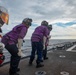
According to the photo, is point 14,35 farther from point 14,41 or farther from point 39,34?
point 39,34

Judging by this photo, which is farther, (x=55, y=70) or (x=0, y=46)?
(x=55, y=70)

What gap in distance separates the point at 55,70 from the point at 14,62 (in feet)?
5.06

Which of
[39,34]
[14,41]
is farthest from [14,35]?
[39,34]

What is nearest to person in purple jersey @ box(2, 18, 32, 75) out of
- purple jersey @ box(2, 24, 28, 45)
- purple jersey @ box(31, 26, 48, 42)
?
purple jersey @ box(2, 24, 28, 45)

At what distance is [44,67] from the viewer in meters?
8.13

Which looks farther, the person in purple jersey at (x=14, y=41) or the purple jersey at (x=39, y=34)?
the purple jersey at (x=39, y=34)

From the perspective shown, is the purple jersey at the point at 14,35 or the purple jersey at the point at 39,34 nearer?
the purple jersey at the point at 14,35

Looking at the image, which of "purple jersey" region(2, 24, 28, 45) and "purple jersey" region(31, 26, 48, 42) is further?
"purple jersey" region(31, 26, 48, 42)

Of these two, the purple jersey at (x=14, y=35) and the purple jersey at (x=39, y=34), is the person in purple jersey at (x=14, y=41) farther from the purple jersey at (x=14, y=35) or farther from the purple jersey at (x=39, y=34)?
the purple jersey at (x=39, y=34)

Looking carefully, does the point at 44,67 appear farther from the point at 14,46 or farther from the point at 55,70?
the point at 14,46

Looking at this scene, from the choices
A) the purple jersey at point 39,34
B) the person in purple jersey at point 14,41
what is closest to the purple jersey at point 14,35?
the person in purple jersey at point 14,41

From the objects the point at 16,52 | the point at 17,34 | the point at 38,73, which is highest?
the point at 17,34

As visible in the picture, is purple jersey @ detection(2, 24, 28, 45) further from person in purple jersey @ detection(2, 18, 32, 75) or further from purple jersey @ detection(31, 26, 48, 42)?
purple jersey @ detection(31, 26, 48, 42)

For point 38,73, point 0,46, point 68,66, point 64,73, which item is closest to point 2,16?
point 0,46
